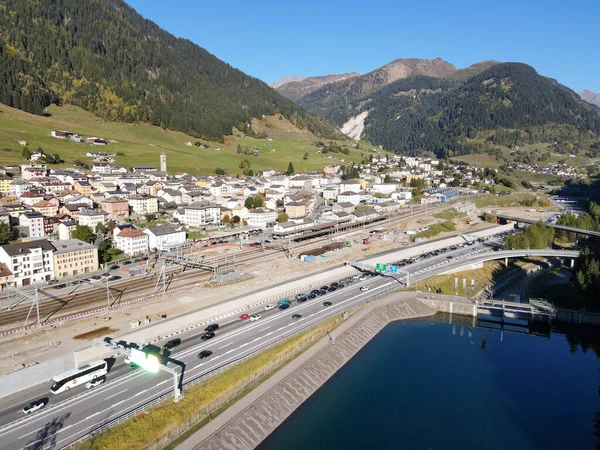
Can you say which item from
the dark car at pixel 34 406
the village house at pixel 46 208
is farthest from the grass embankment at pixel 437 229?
the dark car at pixel 34 406

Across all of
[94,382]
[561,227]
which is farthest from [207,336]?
[561,227]

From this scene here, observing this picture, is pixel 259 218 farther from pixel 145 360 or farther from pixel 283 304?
pixel 145 360

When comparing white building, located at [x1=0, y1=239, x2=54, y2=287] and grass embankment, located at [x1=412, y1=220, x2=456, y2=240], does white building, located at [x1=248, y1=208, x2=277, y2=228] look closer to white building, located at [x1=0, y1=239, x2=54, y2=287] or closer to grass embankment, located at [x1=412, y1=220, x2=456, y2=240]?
grass embankment, located at [x1=412, y1=220, x2=456, y2=240]

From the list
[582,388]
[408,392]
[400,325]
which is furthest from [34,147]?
[582,388]

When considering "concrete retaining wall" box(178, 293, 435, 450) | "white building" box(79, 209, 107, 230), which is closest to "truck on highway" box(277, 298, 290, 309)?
"concrete retaining wall" box(178, 293, 435, 450)

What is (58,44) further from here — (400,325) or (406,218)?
(400,325)

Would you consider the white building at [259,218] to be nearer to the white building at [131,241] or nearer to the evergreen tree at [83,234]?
the white building at [131,241]

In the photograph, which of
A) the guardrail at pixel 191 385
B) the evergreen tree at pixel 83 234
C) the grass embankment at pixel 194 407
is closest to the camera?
the grass embankment at pixel 194 407
